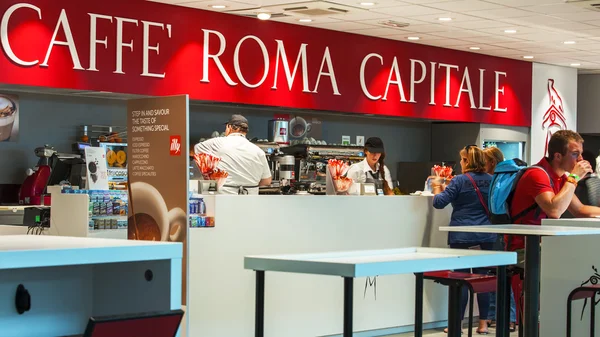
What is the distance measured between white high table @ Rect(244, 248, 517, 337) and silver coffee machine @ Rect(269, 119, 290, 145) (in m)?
5.82

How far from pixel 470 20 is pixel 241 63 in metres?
2.14

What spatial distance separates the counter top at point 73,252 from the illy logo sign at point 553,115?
33.5 ft

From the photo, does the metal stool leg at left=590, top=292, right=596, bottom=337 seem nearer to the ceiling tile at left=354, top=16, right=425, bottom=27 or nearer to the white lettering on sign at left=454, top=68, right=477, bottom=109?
the ceiling tile at left=354, top=16, right=425, bottom=27

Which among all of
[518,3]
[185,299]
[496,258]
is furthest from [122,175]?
[496,258]

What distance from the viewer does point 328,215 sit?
281 inches

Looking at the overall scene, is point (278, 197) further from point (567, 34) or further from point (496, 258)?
point (567, 34)

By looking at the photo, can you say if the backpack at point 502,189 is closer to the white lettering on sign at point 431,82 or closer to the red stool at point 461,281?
the red stool at point 461,281

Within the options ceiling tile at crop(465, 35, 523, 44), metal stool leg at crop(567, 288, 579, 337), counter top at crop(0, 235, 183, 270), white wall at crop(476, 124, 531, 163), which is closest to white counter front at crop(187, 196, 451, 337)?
metal stool leg at crop(567, 288, 579, 337)

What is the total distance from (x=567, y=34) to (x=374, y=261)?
6.88m

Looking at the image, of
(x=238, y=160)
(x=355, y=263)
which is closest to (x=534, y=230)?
(x=355, y=263)

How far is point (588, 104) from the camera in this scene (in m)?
13.4

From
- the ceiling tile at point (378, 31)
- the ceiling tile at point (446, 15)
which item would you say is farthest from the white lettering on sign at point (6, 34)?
the ceiling tile at point (378, 31)

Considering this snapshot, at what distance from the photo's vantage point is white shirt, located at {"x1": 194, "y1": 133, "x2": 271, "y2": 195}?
729 centimetres

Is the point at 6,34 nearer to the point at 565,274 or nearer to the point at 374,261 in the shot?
the point at 565,274
